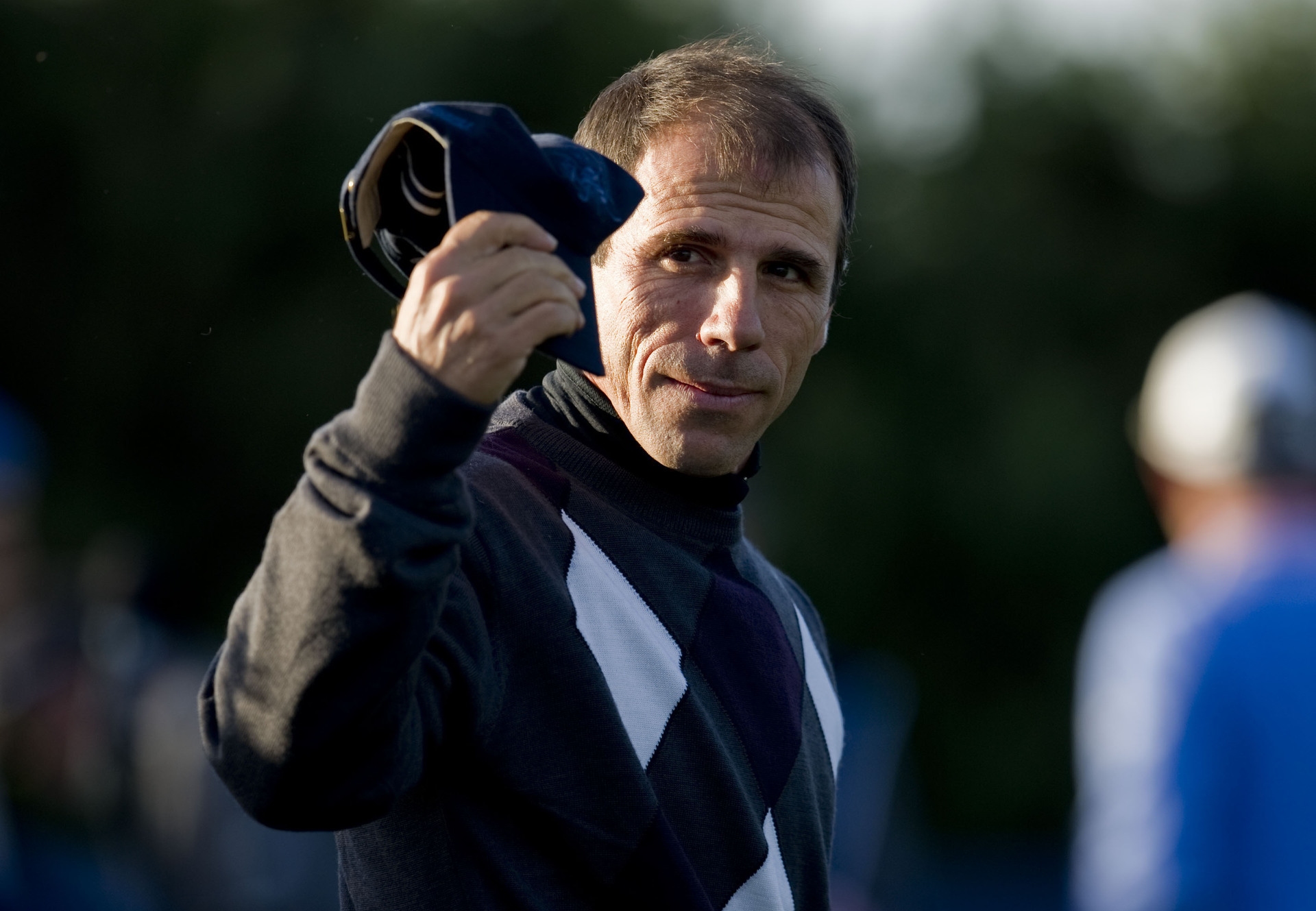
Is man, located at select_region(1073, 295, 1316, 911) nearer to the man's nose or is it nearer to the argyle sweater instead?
the argyle sweater

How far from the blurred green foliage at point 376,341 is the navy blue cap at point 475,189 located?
967 centimetres

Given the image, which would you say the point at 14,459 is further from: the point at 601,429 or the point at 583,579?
the point at 583,579

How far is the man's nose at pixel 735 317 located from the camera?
2146 millimetres

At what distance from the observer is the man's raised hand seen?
1.54m

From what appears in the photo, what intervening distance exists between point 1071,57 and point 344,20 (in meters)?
7.39

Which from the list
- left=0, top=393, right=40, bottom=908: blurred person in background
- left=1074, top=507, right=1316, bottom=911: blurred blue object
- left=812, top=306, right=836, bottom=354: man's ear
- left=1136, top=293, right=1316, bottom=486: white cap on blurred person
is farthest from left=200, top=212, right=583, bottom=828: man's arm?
left=0, top=393, right=40, bottom=908: blurred person in background

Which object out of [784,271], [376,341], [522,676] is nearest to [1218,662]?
[784,271]

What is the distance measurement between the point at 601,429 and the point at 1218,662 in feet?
4.01

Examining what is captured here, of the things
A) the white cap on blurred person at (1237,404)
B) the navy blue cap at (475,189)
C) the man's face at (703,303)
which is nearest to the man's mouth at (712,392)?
the man's face at (703,303)

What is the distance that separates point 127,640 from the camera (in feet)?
20.0

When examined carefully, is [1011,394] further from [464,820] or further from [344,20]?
[464,820]

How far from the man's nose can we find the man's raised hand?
0.55 meters

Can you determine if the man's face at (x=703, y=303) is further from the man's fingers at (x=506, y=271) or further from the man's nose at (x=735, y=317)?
the man's fingers at (x=506, y=271)

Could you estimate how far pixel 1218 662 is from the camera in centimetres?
262
